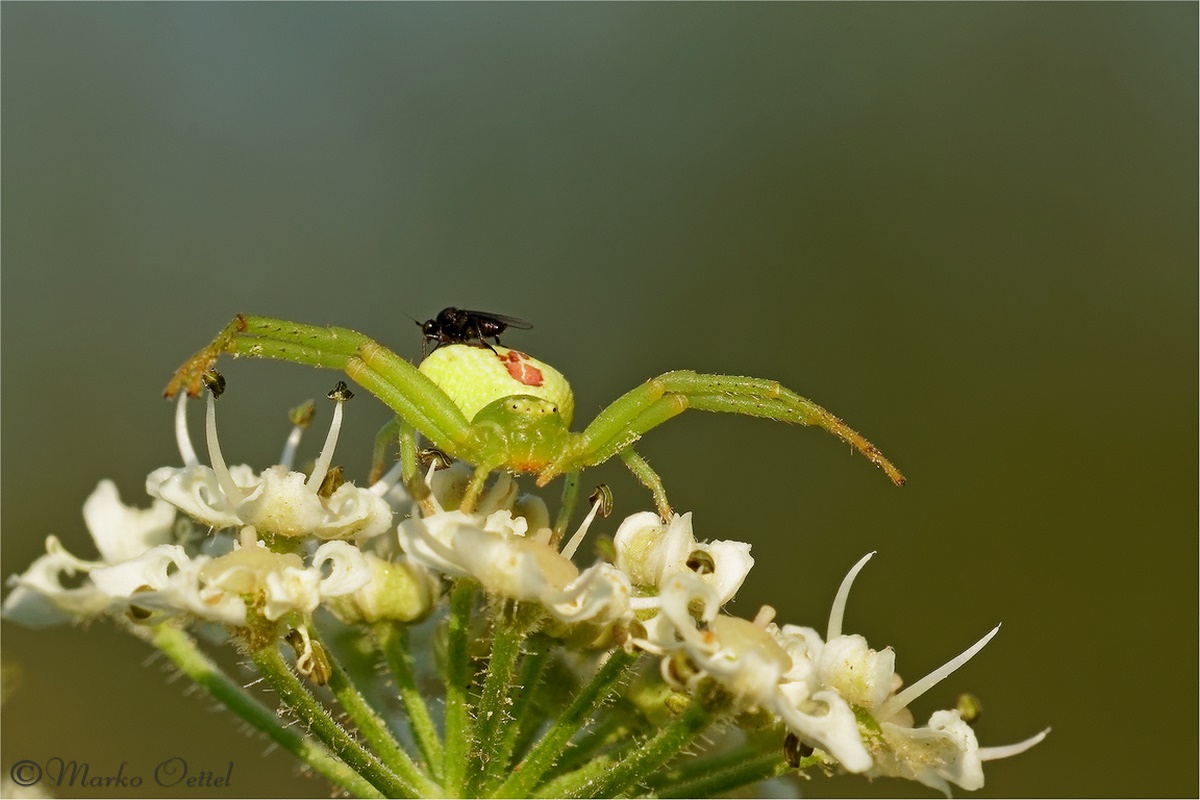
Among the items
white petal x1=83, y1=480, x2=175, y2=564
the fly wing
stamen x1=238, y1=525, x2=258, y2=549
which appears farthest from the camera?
the fly wing

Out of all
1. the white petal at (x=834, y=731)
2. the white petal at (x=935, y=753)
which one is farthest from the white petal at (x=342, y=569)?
the white petal at (x=935, y=753)

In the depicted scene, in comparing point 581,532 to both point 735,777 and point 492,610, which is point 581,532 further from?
point 735,777

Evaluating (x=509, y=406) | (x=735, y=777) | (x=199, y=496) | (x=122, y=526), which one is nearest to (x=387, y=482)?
(x=509, y=406)

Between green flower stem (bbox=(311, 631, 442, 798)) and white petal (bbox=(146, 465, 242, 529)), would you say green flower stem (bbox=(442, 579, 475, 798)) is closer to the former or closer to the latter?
green flower stem (bbox=(311, 631, 442, 798))

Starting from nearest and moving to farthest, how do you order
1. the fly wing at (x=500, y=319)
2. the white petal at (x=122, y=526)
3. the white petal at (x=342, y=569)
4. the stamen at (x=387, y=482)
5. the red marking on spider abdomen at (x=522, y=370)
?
the white petal at (x=342, y=569) < the stamen at (x=387, y=482) < the red marking on spider abdomen at (x=522, y=370) < the white petal at (x=122, y=526) < the fly wing at (x=500, y=319)

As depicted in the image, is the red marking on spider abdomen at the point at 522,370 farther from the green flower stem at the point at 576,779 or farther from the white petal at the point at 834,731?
the white petal at the point at 834,731

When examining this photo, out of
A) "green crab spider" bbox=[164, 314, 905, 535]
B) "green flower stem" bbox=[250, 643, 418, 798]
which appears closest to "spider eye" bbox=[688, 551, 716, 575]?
"green crab spider" bbox=[164, 314, 905, 535]

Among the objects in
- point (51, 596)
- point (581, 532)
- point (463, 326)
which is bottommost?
point (51, 596)
